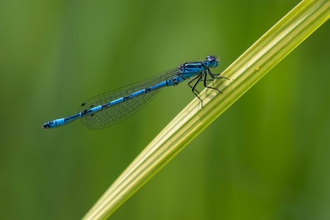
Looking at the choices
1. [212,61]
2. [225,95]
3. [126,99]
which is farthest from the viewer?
[126,99]

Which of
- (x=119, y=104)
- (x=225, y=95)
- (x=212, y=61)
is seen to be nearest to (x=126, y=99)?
(x=119, y=104)

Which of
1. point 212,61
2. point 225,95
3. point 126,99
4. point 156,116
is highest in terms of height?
point 126,99

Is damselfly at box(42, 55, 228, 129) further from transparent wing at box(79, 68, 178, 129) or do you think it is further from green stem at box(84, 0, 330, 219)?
green stem at box(84, 0, 330, 219)

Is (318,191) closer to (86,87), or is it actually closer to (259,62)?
(259,62)

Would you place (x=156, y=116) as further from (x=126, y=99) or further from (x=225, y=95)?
(x=225, y=95)

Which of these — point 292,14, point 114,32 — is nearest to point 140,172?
point 292,14

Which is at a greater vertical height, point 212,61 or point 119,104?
point 119,104

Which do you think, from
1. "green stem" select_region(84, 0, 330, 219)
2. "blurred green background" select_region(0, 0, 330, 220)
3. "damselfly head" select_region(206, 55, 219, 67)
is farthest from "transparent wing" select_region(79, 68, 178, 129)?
"green stem" select_region(84, 0, 330, 219)

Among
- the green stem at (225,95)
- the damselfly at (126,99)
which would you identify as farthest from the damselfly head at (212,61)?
the green stem at (225,95)
